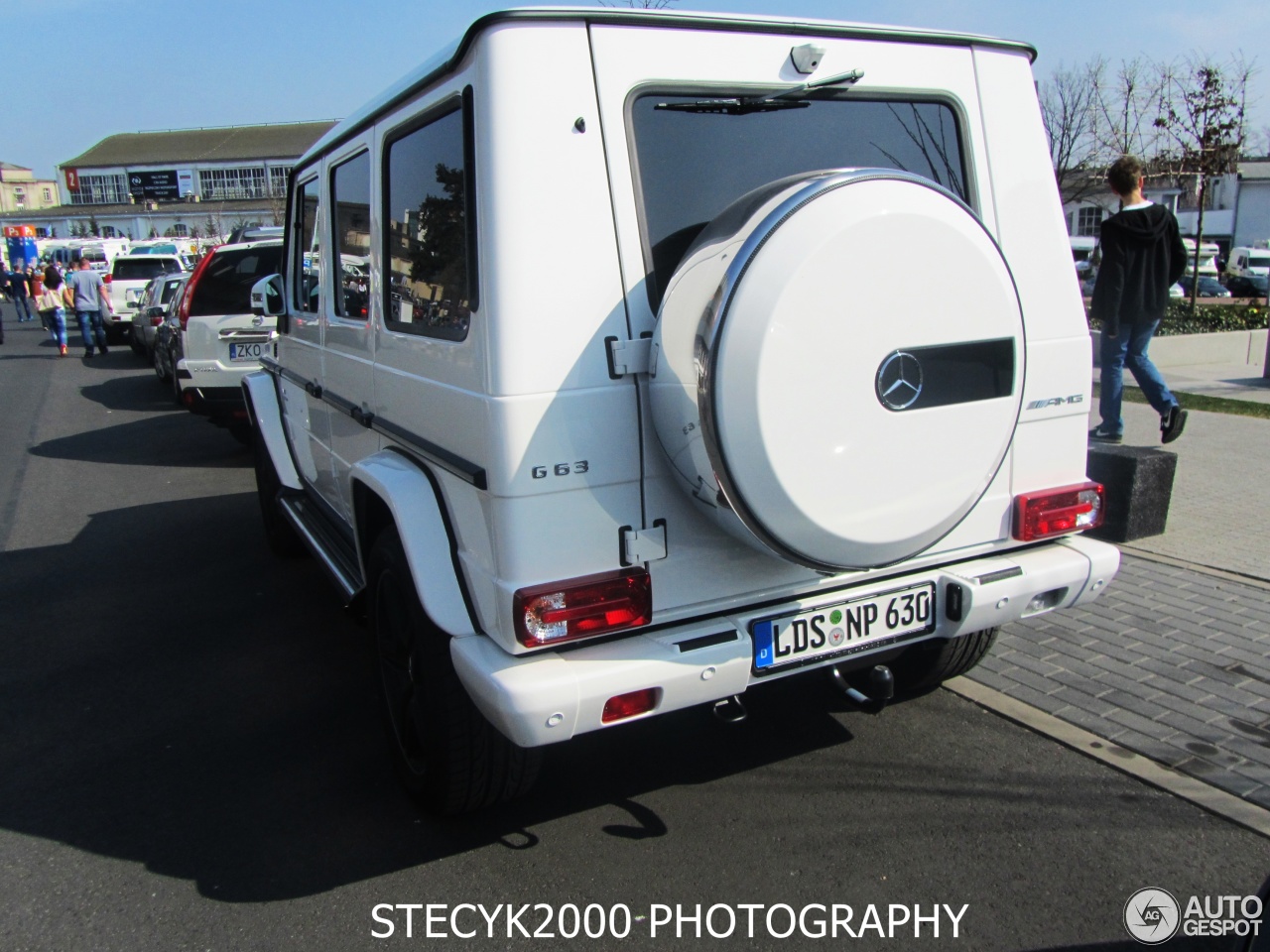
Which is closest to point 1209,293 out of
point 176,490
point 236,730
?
point 176,490

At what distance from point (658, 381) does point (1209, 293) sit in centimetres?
4215

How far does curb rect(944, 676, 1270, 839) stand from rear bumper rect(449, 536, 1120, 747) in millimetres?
653

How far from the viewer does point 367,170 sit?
12.1 feet

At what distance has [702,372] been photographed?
245 centimetres

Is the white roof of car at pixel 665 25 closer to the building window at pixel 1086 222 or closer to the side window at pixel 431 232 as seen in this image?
the side window at pixel 431 232

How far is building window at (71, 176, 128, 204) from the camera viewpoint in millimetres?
101125

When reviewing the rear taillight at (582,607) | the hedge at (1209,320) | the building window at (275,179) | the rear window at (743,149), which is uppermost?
the building window at (275,179)

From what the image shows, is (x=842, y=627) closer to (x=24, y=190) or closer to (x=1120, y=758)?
(x=1120, y=758)

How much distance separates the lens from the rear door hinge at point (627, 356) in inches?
105

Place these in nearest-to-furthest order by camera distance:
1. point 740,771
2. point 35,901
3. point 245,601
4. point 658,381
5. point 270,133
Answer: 1. point 658,381
2. point 35,901
3. point 740,771
4. point 245,601
5. point 270,133

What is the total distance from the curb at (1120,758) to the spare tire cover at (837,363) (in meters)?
1.32

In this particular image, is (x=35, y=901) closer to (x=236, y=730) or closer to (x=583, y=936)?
(x=236, y=730)

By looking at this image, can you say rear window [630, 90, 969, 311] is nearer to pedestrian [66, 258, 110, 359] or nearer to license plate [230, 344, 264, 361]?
license plate [230, 344, 264, 361]

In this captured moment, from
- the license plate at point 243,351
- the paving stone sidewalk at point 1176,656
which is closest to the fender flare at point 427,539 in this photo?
the paving stone sidewalk at point 1176,656
